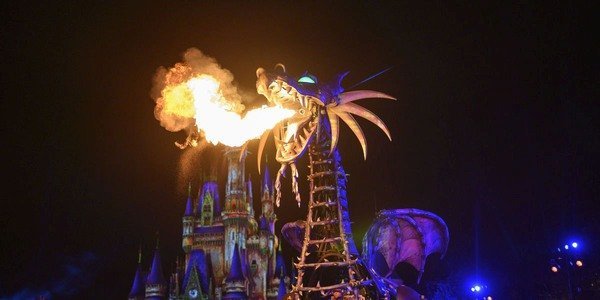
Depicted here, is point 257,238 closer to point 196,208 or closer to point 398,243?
point 196,208

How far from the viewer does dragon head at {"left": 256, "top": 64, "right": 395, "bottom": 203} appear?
12266mm

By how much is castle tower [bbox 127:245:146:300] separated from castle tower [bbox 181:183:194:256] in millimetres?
7532

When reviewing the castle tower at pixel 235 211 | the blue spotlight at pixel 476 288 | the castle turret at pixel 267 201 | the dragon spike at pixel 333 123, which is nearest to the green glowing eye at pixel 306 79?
the dragon spike at pixel 333 123

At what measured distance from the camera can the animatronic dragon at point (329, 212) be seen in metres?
12.2

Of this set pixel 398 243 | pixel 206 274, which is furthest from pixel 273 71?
pixel 206 274

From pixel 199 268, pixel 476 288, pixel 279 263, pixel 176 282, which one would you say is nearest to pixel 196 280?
pixel 199 268

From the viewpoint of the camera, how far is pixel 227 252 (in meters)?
60.0

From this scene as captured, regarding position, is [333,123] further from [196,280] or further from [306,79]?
[196,280]

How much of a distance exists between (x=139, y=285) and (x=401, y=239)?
47.9 meters

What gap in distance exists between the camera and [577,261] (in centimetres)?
2134

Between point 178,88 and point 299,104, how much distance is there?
389 centimetres

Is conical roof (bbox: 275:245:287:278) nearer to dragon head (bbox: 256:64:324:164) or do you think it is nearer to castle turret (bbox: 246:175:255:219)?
castle turret (bbox: 246:175:255:219)

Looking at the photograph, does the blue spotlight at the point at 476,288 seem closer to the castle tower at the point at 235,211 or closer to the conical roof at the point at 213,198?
the castle tower at the point at 235,211

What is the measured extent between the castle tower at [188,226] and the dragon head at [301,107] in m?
52.8
